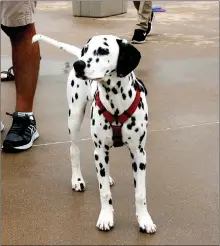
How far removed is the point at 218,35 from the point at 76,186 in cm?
607

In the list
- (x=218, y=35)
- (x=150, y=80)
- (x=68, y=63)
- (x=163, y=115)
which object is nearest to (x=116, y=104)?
(x=163, y=115)

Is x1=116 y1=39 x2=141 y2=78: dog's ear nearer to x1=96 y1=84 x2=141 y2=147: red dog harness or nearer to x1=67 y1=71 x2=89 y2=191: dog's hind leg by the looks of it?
x1=96 y1=84 x2=141 y2=147: red dog harness

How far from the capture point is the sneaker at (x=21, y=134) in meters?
4.01

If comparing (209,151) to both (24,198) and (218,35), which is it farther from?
(218,35)

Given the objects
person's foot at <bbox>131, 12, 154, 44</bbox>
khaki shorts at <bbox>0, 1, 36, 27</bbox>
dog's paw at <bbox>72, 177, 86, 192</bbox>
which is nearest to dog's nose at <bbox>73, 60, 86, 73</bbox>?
dog's paw at <bbox>72, 177, 86, 192</bbox>

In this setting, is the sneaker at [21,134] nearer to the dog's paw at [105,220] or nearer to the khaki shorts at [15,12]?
the khaki shorts at [15,12]

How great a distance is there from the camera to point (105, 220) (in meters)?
2.94

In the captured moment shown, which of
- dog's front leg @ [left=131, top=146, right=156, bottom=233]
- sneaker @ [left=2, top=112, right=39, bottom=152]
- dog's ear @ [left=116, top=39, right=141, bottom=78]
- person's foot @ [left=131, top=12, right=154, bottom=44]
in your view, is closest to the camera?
dog's ear @ [left=116, top=39, right=141, bottom=78]

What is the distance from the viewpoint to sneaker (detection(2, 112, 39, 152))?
401 centimetres

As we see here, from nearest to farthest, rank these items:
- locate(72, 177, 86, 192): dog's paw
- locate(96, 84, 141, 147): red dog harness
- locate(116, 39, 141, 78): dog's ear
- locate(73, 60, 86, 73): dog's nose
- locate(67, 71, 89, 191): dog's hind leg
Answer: locate(73, 60, 86, 73): dog's nose
locate(116, 39, 141, 78): dog's ear
locate(96, 84, 141, 147): red dog harness
locate(67, 71, 89, 191): dog's hind leg
locate(72, 177, 86, 192): dog's paw

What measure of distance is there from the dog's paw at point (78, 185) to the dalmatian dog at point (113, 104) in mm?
466

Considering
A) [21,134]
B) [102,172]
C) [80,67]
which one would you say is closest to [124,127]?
[102,172]

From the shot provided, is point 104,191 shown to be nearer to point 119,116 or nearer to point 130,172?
point 119,116

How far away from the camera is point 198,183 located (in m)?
3.50
